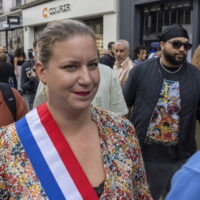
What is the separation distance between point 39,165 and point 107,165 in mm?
293

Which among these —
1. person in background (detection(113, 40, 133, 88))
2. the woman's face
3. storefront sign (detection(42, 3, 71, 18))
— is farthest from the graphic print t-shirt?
storefront sign (detection(42, 3, 71, 18))

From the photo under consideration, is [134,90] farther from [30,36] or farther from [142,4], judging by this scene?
[30,36]

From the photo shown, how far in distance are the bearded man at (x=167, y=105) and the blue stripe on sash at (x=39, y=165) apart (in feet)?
5.84

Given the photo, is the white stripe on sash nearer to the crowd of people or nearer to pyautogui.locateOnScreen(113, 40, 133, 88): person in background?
the crowd of people

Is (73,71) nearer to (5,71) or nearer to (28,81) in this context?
(28,81)

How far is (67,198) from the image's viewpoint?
1.49 meters

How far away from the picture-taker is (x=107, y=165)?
5.03 feet

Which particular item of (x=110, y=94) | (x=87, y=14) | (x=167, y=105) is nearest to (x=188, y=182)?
(x=167, y=105)

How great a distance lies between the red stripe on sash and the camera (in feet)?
4.87

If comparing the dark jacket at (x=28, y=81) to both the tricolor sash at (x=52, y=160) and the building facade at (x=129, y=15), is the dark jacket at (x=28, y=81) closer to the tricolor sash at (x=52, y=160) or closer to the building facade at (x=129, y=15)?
the building facade at (x=129, y=15)

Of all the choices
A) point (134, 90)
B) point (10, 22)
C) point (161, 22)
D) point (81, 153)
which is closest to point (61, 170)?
point (81, 153)

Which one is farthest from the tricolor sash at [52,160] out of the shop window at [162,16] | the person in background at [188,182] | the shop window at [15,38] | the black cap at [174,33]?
the shop window at [15,38]

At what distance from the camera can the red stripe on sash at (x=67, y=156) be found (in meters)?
1.48

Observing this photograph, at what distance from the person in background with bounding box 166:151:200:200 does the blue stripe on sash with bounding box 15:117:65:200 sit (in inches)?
24.1
